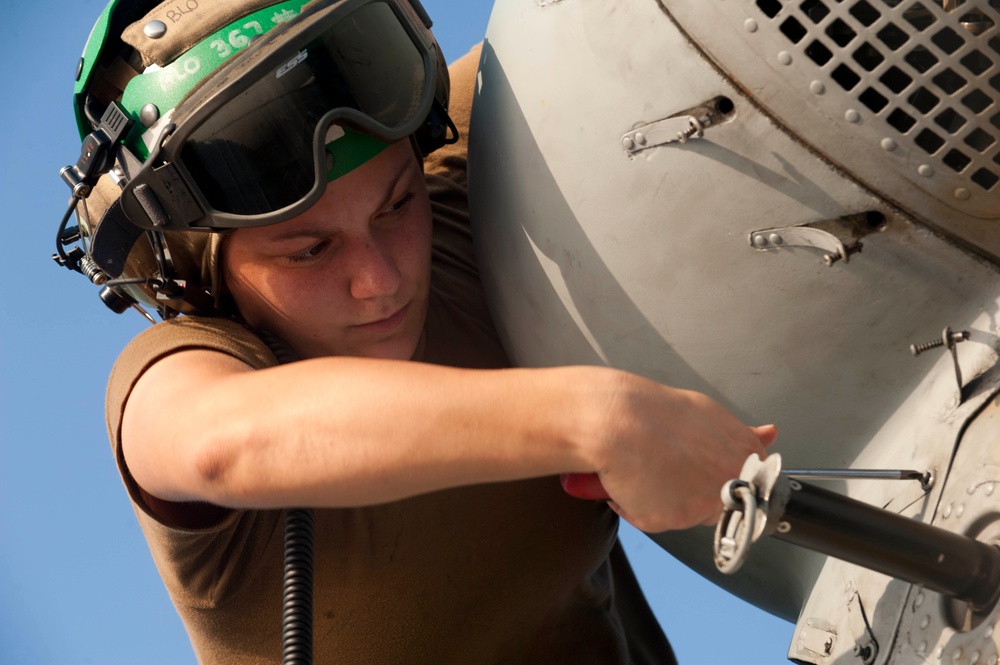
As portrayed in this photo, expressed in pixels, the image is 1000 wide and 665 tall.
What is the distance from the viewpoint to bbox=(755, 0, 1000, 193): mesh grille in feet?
3.43

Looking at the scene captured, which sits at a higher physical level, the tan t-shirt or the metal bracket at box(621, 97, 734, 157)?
the metal bracket at box(621, 97, 734, 157)

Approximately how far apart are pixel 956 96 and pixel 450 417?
1.73 ft

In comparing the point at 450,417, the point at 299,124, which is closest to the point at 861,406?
the point at 450,417

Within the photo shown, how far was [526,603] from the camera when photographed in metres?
1.81

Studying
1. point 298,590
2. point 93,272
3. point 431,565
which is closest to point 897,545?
point 298,590

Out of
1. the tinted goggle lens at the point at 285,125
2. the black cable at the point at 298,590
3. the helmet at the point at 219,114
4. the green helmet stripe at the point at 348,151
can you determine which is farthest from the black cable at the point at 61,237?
the black cable at the point at 298,590

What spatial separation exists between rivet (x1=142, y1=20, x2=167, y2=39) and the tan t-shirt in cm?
35

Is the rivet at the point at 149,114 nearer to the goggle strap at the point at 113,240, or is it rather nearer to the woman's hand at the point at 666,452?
the goggle strap at the point at 113,240

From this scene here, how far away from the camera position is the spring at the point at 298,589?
1410 mm

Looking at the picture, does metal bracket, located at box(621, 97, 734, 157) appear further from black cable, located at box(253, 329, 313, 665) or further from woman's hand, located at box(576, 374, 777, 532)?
black cable, located at box(253, 329, 313, 665)

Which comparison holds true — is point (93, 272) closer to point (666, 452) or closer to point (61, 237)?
point (61, 237)

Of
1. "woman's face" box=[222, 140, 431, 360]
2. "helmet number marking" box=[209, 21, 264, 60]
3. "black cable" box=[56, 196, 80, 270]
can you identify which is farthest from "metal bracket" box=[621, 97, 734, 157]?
"black cable" box=[56, 196, 80, 270]

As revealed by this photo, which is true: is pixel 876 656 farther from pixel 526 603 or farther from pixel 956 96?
pixel 526 603

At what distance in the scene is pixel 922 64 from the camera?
109cm
